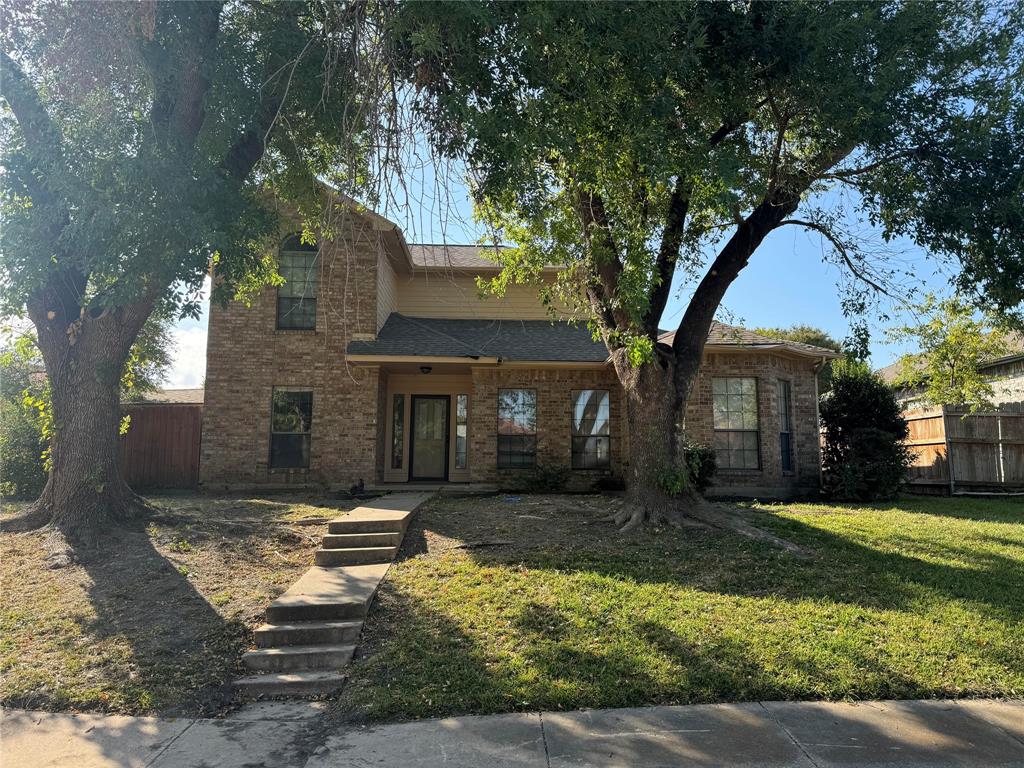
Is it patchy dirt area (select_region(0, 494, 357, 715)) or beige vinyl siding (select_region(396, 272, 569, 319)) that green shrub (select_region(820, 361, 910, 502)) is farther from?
patchy dirt area (select_region(0, 494, 357, 715))

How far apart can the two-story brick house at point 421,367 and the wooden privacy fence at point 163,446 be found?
727 millimetres

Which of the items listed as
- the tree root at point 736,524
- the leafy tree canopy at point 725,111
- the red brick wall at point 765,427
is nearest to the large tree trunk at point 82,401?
the leafy tree canopy at point 725,111

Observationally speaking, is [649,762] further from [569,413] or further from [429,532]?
[569,413]

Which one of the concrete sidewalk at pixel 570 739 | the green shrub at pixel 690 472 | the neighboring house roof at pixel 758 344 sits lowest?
the concrete sidewalk at pixel 570 739

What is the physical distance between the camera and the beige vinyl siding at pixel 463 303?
16688 millimetres

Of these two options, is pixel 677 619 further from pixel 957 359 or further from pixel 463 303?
pixel 957 359

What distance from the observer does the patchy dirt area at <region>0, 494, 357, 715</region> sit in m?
4.71

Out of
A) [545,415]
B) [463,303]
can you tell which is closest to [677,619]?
[545,415]

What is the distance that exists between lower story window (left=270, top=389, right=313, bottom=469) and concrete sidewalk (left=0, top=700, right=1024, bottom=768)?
9704mm

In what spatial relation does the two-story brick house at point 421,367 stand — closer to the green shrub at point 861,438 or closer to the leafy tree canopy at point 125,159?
the green shrub at point 861,438

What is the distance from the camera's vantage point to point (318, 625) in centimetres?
554

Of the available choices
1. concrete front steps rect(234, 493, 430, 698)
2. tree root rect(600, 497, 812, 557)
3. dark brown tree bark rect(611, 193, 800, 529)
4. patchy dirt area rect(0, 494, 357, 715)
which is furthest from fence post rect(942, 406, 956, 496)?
patchy dirt area rect(0, 494, 357, 715)

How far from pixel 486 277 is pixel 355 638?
12.0 meters

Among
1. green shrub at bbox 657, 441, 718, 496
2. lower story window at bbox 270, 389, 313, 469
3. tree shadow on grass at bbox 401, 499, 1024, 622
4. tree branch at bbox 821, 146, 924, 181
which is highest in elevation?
tree branch at bbox 821, 146, 924, 181
